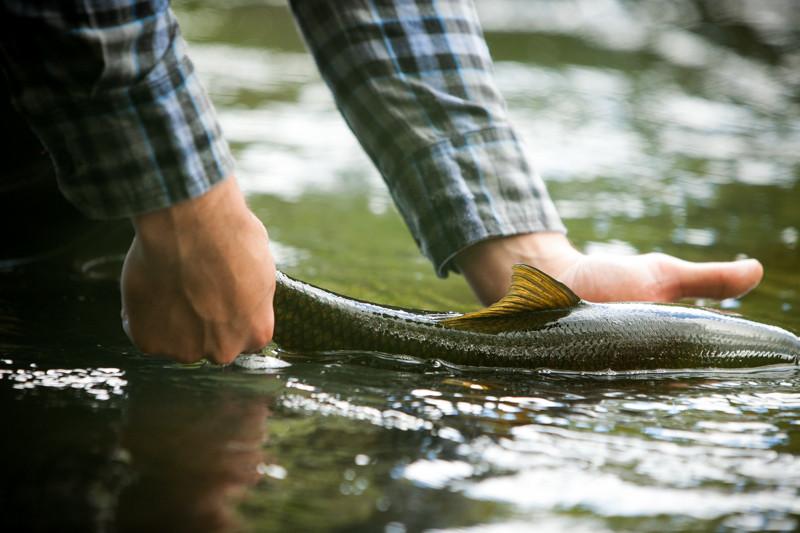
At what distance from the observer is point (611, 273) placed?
2.65 metres

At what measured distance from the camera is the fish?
2.31 metres

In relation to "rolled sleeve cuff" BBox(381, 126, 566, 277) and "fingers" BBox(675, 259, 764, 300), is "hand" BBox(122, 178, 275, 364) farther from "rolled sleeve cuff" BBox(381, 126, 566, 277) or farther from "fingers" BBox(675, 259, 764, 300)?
"fingers" BBox(675, 259, 764, 300)

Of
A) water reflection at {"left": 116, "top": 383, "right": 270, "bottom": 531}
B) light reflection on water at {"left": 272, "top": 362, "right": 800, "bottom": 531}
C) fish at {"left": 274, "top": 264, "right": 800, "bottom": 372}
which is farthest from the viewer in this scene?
fish at {"left": 274, "top": 264, "right": 800, "bottom": 372}

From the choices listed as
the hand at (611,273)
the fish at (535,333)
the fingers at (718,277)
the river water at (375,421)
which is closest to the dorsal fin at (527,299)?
the fish at (535,333)

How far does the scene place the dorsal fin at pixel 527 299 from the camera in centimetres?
231

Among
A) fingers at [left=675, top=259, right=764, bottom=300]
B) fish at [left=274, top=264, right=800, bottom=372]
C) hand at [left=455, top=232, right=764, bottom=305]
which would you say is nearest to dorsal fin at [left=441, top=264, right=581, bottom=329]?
fish at [left=274, top=264, right=800, bottom=372]

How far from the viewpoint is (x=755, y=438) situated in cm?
193

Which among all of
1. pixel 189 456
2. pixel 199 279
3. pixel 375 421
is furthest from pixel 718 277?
pixel 189 456

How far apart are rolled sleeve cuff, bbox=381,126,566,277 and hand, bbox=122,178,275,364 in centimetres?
81

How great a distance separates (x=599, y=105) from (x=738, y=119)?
0.95m

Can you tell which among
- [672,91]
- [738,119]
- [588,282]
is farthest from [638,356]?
[672,91]

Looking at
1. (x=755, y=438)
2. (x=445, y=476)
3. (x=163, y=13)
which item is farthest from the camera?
(x=755, y=438)

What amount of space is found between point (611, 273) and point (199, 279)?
1255mm

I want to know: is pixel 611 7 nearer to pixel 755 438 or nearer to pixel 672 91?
pixel 672 91
